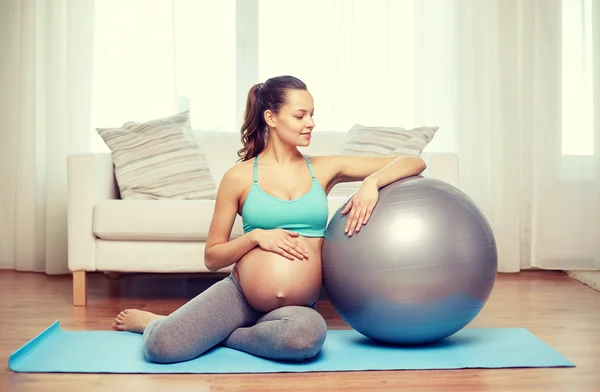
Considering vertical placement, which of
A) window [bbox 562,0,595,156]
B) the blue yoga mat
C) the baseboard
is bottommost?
the blue yoga mat

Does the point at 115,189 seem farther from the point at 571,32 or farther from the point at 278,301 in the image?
the point at 571,32

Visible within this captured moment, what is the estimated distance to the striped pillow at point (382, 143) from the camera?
12.7 ft

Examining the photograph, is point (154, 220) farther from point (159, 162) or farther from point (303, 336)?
point (303, 336)

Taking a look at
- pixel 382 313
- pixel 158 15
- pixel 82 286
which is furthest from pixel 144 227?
pixel 158 15

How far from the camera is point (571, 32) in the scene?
4.65 m

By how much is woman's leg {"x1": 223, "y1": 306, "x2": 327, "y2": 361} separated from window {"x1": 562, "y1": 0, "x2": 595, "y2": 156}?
286 centimetres

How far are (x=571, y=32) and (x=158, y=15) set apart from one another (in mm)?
2477

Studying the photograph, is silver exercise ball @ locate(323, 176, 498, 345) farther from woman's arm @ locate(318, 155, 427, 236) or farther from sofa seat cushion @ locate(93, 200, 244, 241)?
sofa seat cushion @ locate(93, 200, 244, 241)

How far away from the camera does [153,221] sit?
3.46 meters

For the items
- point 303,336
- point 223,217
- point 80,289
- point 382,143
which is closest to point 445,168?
point 382,143

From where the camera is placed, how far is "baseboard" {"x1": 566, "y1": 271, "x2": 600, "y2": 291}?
3977 millimetres

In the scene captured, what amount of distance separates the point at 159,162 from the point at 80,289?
2.56 feet

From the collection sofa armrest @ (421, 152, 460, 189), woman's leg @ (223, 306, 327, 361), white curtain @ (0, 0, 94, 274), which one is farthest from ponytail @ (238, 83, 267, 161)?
white curtain @ (0, 0, 94, 274)

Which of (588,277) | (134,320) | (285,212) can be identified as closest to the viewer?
(285,212)
